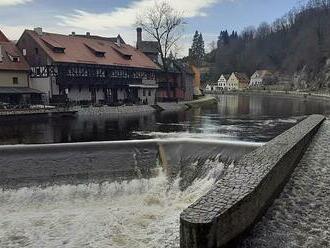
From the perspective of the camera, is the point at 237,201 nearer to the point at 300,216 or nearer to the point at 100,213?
the point at 300,216

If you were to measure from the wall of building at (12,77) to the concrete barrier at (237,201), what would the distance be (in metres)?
35.5

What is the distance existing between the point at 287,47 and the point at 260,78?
11855 mm

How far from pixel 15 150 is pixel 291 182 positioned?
392 inches

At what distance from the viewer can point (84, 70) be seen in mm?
46188

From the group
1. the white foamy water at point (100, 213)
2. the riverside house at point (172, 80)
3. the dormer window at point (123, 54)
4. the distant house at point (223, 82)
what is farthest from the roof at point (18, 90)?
the distant house at point (223, 82)

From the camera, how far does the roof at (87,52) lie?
147ft

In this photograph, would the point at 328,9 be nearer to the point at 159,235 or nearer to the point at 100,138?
the point at 100,138

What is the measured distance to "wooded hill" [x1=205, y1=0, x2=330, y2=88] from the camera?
9731 centimetres

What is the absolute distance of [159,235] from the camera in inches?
370

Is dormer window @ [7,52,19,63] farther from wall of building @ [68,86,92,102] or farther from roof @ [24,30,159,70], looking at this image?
wall of building @ [68,86,92,102]

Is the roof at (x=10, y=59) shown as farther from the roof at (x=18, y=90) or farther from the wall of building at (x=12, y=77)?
the roof at (x=18, y=90)

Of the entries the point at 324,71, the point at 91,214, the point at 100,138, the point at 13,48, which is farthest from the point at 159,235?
the point at 324,71

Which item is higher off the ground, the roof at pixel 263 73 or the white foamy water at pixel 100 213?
the roof at pixel 263 73

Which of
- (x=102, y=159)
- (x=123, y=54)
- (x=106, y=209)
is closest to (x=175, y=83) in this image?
(x=123, y=54)
